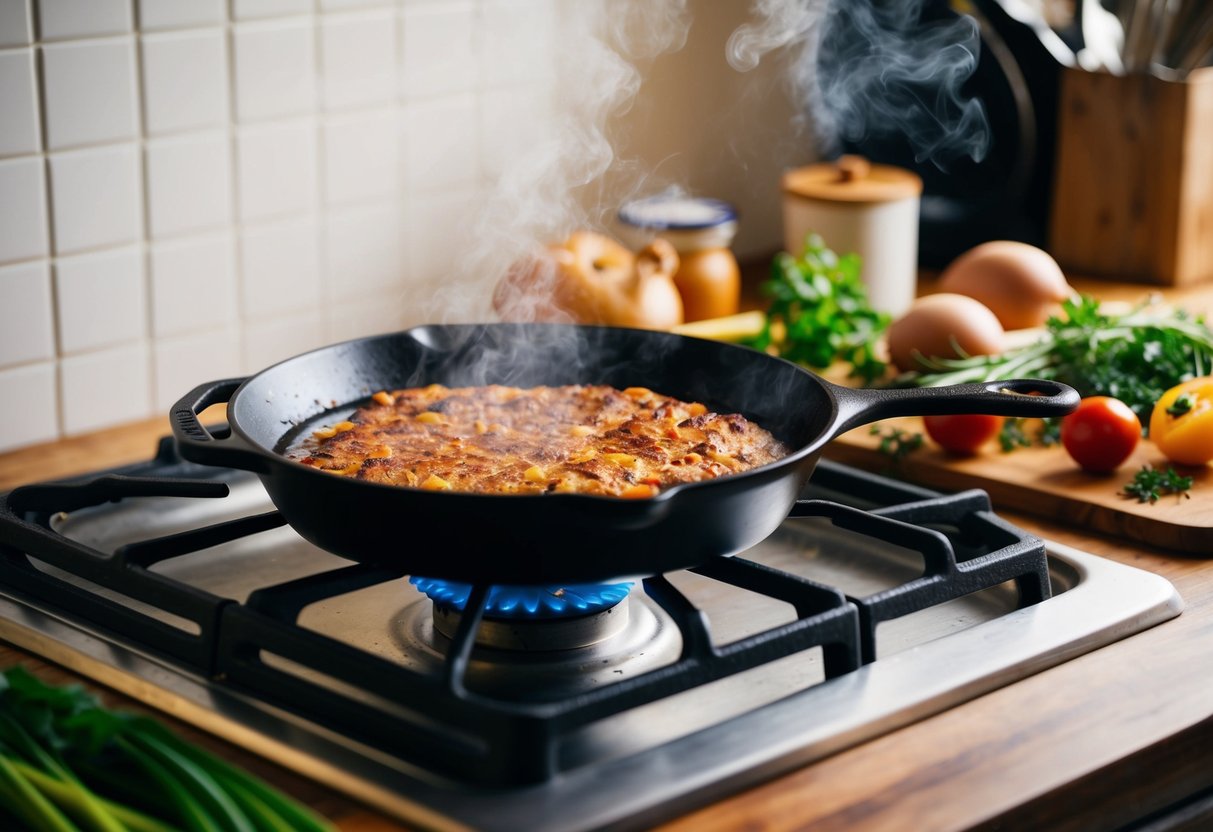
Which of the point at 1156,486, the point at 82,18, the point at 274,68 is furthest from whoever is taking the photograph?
the point at 274,68

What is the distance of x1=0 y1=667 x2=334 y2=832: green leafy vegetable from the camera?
812mm

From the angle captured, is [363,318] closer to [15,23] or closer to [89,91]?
[89,91]

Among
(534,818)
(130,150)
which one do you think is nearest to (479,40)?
(130,150)

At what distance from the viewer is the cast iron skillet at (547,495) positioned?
3.10 feet

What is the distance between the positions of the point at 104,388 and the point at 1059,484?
109 centimetres

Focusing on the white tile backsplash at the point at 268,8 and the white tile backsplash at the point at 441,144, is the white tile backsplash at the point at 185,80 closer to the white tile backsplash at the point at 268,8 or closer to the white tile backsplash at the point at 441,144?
the white tile backsplash at the point at 268,8

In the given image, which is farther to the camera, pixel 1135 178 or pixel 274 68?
pixel 1135 178

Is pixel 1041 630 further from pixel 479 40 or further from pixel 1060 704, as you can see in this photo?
pixel 479 40

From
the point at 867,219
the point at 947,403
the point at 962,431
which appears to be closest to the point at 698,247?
the point at 867,219

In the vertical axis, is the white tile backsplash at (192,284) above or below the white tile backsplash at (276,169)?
below

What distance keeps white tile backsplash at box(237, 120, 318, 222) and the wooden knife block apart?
1195 mm

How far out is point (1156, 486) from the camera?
142 centimetres

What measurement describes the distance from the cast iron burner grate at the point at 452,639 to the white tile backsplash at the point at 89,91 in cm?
48

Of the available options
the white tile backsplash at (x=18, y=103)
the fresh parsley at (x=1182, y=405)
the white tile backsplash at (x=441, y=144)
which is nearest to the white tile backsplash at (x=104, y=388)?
the white tile backsplash at (x=18, y=103)
